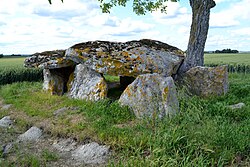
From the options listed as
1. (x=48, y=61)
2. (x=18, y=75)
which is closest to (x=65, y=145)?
(x=48, y=61)

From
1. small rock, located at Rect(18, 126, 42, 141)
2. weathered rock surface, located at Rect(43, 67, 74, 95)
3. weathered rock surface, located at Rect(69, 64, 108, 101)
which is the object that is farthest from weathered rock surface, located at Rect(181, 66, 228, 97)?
small rock, located at Rect(18, 126, 42, 141)

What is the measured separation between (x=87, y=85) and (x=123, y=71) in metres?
1.22

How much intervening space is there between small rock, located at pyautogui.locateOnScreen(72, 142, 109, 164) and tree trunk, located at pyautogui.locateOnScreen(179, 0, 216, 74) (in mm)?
5152

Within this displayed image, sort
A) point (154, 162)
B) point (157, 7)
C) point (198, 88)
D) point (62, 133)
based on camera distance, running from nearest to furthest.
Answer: point (154, 162) < point (62, 133) < point (198, 88) < point (157, 7)

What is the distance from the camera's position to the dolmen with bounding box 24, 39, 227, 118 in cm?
636

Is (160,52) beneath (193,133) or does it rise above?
Answer: above

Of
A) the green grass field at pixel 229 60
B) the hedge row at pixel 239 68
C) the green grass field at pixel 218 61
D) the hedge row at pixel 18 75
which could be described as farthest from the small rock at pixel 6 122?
the green grass field at pixel 229 60

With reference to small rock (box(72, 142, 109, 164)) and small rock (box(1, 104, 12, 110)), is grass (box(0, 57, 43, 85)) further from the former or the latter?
small rock (box(72, 142, 109, 164))

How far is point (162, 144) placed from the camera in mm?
4398

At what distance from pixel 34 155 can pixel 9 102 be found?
15.3 feet

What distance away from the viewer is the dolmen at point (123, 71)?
6.36 m

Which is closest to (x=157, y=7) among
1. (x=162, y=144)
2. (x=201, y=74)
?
(x=201, y=74)

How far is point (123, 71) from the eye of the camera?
801cm

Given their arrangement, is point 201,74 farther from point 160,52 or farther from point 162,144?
point 162,144
